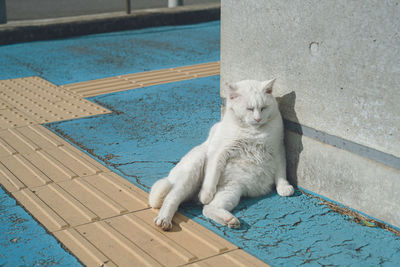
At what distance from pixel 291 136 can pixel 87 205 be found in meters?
1.62

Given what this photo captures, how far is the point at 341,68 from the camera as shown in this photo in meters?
3.32

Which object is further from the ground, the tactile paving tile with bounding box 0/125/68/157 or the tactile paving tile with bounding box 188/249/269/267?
the tactile paving tile with bounding box 0/125/68/157

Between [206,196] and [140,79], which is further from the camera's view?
[140,79]

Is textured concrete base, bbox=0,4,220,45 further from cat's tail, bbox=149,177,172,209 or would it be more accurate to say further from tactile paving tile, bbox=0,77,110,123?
cat's tail, bbox=149,177,172,209

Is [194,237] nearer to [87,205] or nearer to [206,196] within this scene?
[206,196]

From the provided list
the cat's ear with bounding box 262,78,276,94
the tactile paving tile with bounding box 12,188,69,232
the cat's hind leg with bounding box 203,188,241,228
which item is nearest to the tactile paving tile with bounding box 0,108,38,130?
the tactile paving tile with bounding box 12,188,69,232

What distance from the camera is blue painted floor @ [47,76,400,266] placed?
2.99 m

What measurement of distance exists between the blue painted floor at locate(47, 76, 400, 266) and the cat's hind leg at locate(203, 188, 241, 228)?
5 centimetres

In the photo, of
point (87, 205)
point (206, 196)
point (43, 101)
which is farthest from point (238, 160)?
point (43, 101)

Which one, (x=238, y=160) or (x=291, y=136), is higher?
(x=291, y=136)

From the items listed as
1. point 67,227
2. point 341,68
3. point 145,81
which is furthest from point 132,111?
point 341,68

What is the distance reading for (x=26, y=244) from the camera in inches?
121

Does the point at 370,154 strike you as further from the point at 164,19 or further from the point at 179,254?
the point at 164,19

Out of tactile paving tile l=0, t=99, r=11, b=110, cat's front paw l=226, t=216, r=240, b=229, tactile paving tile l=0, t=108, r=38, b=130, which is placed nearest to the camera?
cat's front paw l=226, t=216, r=240, b=229
